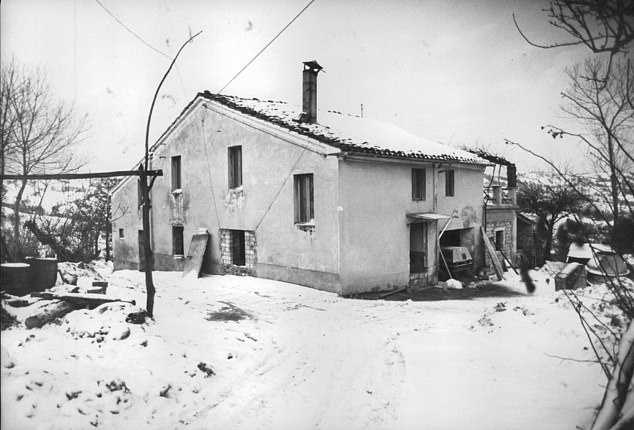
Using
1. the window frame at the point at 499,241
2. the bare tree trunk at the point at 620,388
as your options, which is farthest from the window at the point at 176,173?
the bare tree trunk at the point at 620,388

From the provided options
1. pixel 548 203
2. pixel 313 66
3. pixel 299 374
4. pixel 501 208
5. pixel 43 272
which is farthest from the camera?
pixel 501 208

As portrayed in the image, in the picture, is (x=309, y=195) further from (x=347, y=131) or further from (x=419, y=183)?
(x=419, y=183)

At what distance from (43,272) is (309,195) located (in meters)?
5.48

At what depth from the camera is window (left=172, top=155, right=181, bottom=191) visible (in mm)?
12570

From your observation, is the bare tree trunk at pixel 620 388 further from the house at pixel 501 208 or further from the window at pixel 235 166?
the house at pixel 501 208

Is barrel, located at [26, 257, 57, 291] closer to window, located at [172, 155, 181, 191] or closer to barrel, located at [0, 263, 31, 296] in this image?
barrel, located at [0, 263, 31, 296]

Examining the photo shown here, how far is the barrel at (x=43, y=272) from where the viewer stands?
18.1 ft

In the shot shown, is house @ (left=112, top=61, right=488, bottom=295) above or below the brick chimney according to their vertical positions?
A: below

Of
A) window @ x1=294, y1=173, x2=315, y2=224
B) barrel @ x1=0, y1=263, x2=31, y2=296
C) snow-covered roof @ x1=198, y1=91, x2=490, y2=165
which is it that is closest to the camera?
barrel @ x1=0, y1=263, x2=31, y2=296

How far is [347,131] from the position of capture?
10.3m

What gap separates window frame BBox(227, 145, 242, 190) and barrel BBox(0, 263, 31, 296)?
5.97 metres

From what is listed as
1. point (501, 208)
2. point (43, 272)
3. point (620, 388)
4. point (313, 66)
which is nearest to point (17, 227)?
point (43, 272)

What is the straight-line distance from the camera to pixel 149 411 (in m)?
3.60

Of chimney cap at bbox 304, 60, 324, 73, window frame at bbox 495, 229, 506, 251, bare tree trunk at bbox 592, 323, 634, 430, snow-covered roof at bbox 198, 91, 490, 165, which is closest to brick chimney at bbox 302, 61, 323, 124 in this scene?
chimney cap at bbox 304, 60, 324, 73
